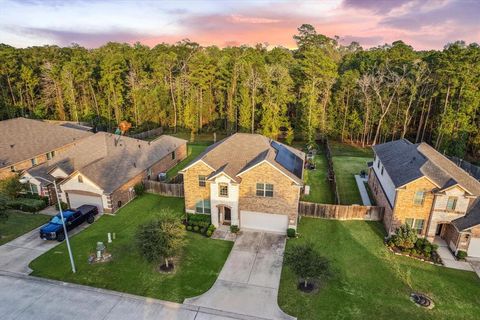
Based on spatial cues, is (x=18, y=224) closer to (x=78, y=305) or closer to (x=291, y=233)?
(x=78, y=305)

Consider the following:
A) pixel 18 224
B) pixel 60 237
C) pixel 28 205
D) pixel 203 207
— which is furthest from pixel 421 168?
pixel 28 205

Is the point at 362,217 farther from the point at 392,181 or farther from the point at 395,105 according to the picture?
the point at 395,105

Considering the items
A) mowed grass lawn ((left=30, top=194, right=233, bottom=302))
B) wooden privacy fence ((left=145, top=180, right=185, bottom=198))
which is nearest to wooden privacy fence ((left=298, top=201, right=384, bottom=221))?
mowed grass lawn ((left=30, top=194, right=233, bottom=302))

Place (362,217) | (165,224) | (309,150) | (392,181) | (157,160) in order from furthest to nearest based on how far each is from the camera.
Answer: (309,150) < (157,160) < (362,217) < (392,181) < (165,224)

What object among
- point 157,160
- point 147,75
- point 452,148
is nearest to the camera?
point 157,160

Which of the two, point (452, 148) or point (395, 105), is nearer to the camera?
point (452, 148)

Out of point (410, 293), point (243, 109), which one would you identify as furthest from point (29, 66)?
point (410, 293)

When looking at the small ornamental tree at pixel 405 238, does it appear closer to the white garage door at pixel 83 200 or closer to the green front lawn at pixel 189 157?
the green front lawn at pixel 189 157
